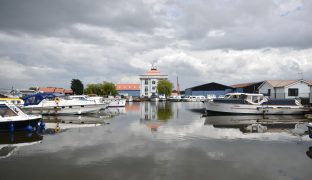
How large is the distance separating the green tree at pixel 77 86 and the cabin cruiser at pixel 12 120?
3111 inches

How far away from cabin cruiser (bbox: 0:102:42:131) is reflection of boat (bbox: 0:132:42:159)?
0.46 m

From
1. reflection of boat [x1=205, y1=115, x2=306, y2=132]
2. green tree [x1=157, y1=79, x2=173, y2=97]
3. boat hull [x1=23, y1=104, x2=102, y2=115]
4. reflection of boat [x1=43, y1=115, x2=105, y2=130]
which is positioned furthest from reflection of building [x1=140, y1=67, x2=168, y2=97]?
reflection of boat [x1=43, y1=115, x2=105, y2=130]

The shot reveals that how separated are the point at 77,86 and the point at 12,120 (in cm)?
8114

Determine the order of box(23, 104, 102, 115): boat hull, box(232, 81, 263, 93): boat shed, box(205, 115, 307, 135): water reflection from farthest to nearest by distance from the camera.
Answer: box(232, 81, 263, 93): boat shed < box(23, 104, 102, 115): boat hull < box(205, 115, 307, 135): water reflection

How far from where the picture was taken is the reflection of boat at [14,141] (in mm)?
13758

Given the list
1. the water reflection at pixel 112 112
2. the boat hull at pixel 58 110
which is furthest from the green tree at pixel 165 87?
the boat hull at pixel 58 110

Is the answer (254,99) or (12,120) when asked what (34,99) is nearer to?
(12,120)

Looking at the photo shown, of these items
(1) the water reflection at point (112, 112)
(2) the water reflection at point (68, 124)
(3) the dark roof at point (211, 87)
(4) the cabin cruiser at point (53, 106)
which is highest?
(3) the dark roof at point (211, 87)

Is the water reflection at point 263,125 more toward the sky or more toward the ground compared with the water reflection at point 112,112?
more toward the ground

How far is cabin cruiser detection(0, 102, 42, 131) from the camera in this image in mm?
18094

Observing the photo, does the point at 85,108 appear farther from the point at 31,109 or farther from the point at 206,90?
the point at 206,90

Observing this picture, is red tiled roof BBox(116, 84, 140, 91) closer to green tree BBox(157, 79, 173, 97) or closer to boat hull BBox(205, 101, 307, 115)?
green tree BBox(157, 79, 173, 97)

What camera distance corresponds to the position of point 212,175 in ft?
31.8

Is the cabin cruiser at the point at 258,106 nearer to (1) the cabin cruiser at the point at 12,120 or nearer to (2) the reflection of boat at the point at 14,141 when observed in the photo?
(1) the cabin cruiser at the point at 12,120
